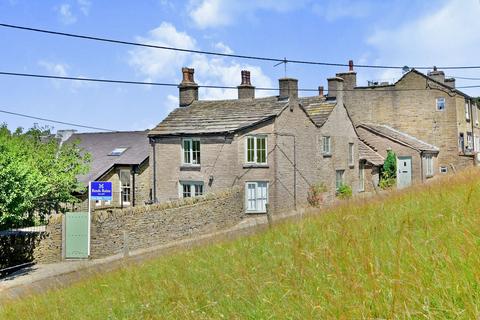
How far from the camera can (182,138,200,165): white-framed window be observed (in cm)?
3194

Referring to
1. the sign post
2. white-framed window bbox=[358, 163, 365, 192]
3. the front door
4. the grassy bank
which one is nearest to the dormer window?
the sign post

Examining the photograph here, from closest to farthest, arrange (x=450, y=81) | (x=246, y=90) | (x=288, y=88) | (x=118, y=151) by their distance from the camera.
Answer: (x=288, y=88)
(x=246, y=90)
(x=118, y=151)
(x=450, y=81)

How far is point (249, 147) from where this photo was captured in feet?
100

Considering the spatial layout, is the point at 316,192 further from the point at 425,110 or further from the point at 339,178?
the point at 425,110

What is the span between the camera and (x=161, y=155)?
108 feet

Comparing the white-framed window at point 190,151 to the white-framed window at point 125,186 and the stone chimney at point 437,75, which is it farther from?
the stone chimney at point 437,75

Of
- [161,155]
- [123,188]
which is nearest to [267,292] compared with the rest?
[161,155]

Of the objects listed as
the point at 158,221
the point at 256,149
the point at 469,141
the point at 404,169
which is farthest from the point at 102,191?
the point at 469,141

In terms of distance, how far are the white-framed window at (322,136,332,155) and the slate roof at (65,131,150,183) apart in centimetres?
1381

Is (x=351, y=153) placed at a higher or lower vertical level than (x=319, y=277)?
higher

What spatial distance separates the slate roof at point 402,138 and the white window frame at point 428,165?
0.66 meters

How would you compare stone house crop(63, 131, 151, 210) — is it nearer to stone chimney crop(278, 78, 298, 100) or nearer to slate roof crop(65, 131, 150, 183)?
slate roof crop(65, 131, 150, 183)

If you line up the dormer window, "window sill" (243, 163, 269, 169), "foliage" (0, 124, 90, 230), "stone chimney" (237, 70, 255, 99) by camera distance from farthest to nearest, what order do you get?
the dormer window, "stone chimney" (237, 70, 255, 99), "window sill" (243, 163, 269, 169), "foliage" (0, 124, 90, 230)

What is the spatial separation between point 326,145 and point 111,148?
18803mm
